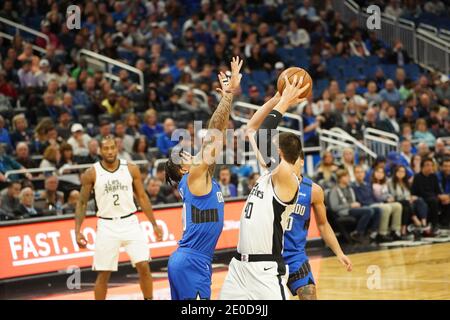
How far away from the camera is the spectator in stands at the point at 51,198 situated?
46.3ft

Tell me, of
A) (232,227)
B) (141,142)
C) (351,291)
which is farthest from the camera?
(141,142)

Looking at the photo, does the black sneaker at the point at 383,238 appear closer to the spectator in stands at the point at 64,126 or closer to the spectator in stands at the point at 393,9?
the spectator in stands at the point at 64,126

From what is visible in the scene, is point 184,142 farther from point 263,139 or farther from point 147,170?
point 263,139

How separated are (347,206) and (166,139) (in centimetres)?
332

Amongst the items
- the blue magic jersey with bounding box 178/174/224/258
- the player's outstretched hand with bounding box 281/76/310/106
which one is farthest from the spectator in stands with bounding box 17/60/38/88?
the player's outstretched hand with bounding box 281/76/310/106

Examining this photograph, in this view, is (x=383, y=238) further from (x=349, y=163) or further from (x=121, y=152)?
(x=121, y=152)

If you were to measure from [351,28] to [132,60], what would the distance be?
635 cm

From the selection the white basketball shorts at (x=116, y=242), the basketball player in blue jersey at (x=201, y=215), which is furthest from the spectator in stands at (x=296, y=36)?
the basketball player in blue jersey at (x=201, y=215)

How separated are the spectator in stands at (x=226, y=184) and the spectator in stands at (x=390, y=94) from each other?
20.8 feet

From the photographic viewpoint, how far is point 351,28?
23.9 m

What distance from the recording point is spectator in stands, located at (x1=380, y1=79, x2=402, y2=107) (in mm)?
21172

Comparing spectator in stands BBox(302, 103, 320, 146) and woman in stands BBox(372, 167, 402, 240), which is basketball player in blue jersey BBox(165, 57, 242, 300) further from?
spectator in stands BBox(302, 103, 320, 146)

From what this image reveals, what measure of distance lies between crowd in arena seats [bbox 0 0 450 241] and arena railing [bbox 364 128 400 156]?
178 millimetres
